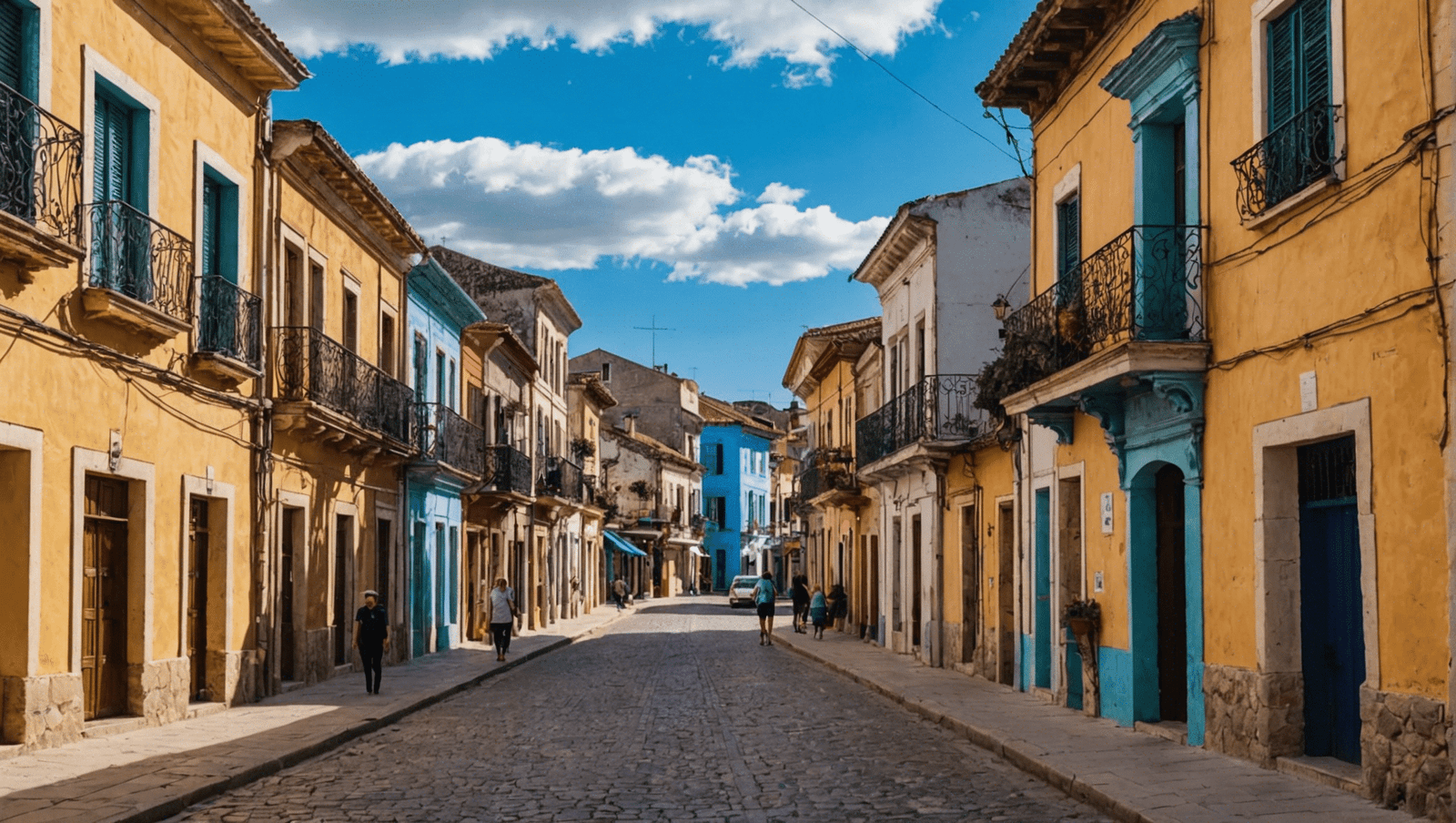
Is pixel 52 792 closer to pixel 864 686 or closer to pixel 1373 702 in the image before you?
pixel 1373 702

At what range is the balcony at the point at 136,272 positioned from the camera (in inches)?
519

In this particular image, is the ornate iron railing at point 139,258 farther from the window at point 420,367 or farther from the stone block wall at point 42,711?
the window at point 420,367

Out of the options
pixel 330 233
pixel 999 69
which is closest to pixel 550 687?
pixel 330 233

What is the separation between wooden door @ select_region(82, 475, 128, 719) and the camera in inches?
546

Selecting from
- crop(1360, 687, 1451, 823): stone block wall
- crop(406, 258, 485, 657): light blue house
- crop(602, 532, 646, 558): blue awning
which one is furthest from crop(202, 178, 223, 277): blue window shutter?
crop(602, 532, 646, 558): blue awning

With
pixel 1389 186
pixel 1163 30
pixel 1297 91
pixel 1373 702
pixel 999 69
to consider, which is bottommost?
pixel 1373 702

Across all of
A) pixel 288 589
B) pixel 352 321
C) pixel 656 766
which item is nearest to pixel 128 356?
pixel 656 766

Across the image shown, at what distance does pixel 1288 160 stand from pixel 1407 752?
431cm

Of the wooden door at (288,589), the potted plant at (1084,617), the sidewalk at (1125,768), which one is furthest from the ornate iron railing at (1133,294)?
the wooden door at (288,589)

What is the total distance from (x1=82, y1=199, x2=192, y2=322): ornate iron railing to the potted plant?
9.68 metres

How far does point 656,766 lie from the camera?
12.4 meters

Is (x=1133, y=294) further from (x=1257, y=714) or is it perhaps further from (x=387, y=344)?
(x=387, y=344)

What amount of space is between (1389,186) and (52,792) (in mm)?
9523

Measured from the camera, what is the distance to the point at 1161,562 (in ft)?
49.3
